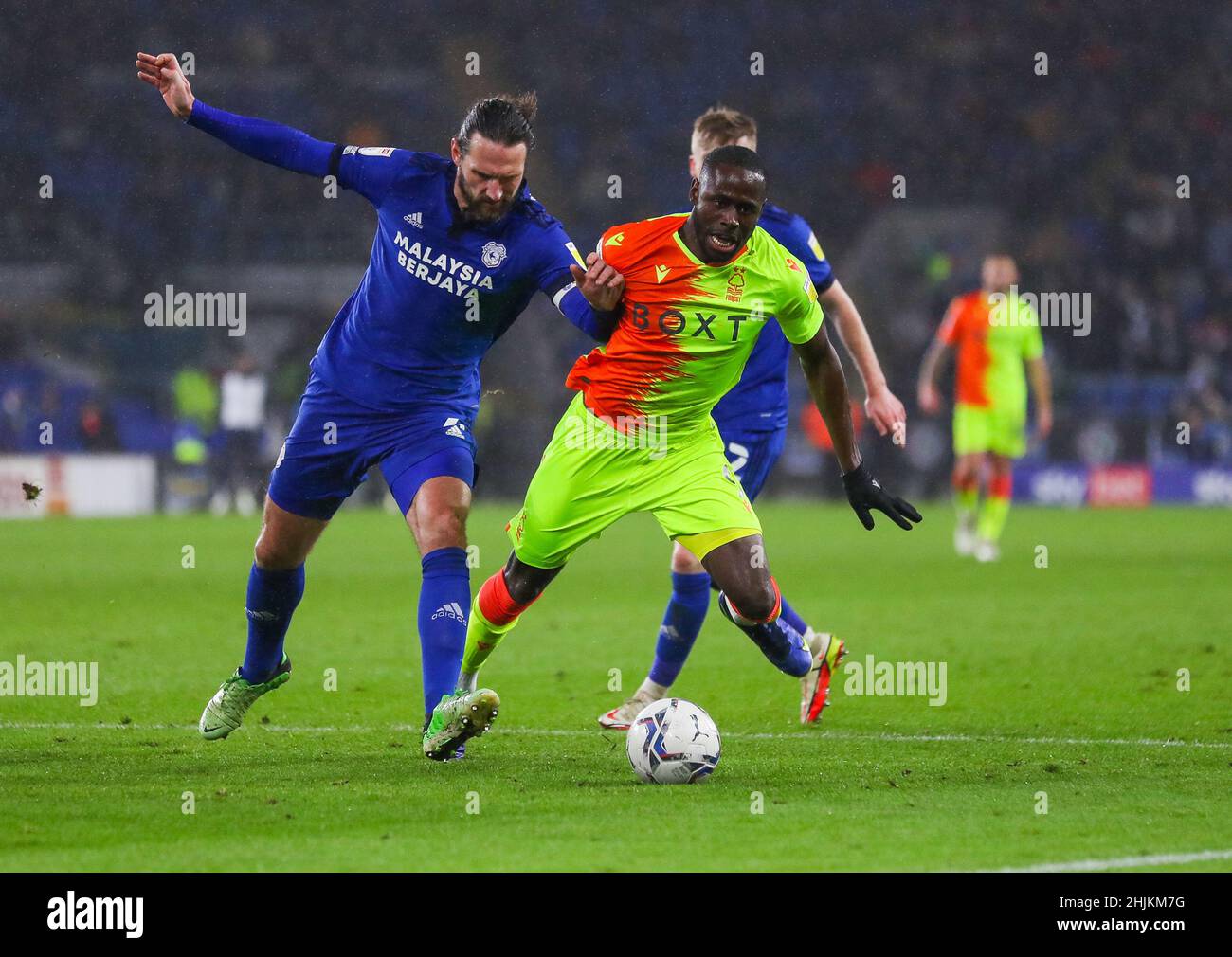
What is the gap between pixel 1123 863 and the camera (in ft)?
13.5

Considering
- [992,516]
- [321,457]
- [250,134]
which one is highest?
[992,516]

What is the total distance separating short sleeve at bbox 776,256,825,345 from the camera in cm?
561

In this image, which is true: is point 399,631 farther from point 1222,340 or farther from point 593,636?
point 1222,340

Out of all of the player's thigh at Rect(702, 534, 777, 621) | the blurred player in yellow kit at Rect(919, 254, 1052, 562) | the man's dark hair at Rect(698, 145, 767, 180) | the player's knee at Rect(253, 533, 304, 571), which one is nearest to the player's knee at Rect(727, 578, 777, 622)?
the player's thigh at Rect(702, 534, 777, 621)

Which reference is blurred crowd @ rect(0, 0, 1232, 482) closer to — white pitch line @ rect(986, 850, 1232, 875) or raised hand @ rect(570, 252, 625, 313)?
raised hand @ rect(570, 252, 625, 313)

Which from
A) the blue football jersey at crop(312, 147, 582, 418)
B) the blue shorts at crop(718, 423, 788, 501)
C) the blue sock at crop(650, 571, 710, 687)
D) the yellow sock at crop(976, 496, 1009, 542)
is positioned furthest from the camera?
the yellow sock at crop(976, 496, 1009, 542)

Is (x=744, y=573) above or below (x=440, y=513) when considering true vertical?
below

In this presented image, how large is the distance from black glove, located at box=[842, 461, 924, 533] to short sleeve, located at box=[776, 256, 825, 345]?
49 cm

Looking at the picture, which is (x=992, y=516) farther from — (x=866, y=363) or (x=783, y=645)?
(x=783, y=645)

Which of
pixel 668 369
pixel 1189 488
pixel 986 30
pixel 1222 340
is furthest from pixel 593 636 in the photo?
pixel 986 30

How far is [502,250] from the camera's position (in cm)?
573

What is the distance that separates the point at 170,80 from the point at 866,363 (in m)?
2.66
